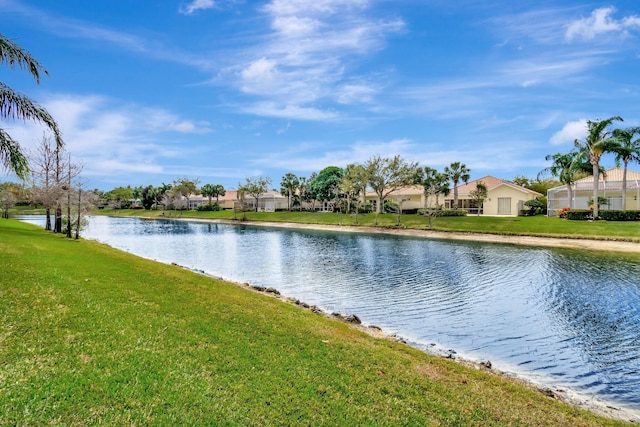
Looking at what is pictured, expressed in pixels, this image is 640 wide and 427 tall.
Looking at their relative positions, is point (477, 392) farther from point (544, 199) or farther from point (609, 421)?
point (544, 199)

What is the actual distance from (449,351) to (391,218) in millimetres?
53137

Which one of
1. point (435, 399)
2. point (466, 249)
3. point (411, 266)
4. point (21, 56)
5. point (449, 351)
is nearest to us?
point (435, 399)

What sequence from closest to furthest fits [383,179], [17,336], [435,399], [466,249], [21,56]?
[435,399] → [17,336] → [21,56] → [466,249] → [383,179]

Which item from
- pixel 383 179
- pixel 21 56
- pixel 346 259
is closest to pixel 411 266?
pixel 346 259

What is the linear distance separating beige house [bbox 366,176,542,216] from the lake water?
109ft

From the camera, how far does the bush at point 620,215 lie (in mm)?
42562

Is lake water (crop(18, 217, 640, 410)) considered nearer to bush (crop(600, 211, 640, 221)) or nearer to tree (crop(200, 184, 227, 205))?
bush (crop(600, 211, 640, 221))

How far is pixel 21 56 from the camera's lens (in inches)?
636

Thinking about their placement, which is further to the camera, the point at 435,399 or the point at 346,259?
the point at 346,259

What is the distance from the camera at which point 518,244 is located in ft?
126

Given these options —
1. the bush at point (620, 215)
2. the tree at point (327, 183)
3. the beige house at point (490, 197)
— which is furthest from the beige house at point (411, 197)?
the bush at point (620, 215)

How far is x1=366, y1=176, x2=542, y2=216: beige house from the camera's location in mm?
61875

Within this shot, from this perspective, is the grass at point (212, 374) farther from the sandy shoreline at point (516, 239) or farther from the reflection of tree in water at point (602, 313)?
the sandy shoreline at point (516, 239)

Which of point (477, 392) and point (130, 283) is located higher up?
point (130, 283)
